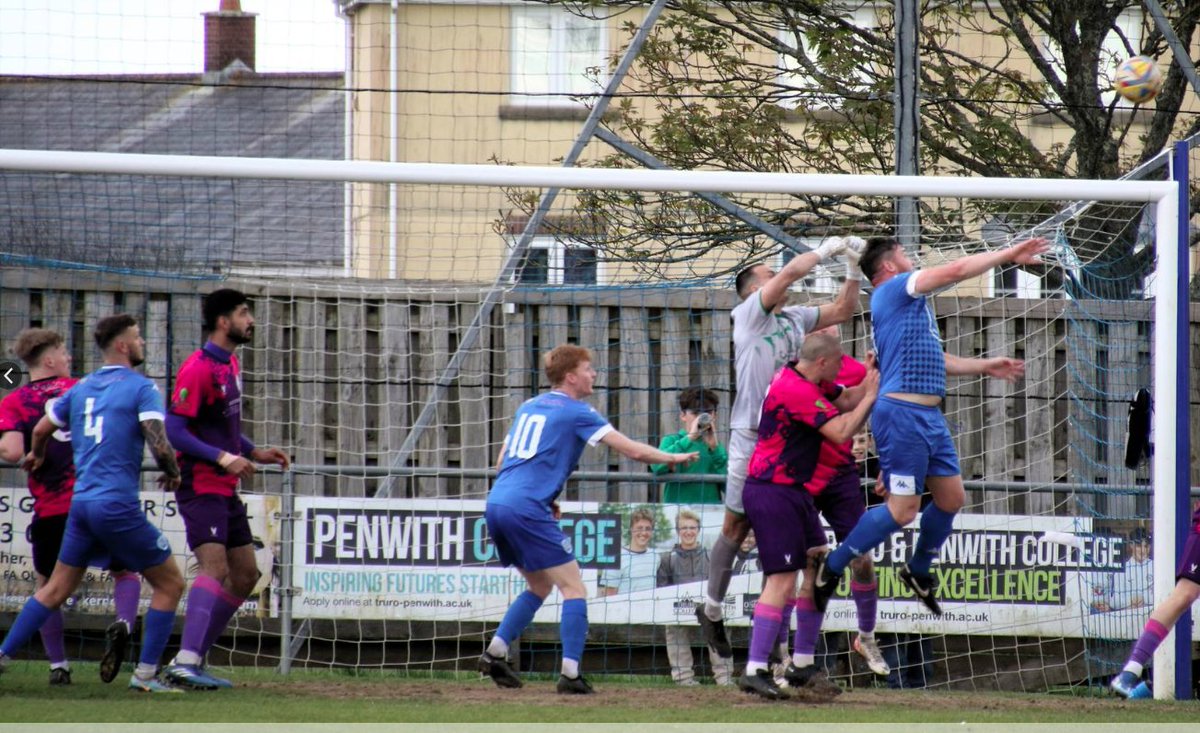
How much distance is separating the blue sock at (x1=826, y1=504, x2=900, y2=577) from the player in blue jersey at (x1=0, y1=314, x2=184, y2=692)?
3303 millimetres

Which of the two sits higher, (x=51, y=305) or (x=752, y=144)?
(x=752, y=144)

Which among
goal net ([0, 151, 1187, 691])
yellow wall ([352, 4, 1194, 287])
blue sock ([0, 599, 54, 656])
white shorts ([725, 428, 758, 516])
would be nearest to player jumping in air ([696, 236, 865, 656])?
white shorts ([725, 428, 758, 516])

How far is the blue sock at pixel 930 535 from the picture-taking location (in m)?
7.27

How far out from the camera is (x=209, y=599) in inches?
285

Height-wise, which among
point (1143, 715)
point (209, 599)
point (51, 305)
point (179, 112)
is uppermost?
point (179, 112)

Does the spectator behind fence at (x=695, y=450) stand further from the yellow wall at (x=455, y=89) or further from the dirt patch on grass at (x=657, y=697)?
the yellow wall at (x=455, y=89)

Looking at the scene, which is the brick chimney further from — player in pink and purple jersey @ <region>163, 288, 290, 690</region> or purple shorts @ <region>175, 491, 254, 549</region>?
purple shorts @ <region>175, 491, 254, 549</region>

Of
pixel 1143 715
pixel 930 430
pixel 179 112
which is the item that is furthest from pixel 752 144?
pixel 179 112

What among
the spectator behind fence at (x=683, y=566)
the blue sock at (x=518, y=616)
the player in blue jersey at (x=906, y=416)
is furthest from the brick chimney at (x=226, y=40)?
the player in blue jersey at (x=906, y=416)

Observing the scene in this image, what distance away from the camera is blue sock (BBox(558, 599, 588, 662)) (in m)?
7.06

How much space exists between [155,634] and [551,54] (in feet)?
37.4

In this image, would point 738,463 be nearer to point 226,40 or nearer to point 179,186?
point 179,186

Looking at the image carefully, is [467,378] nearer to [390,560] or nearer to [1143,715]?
[390,560]

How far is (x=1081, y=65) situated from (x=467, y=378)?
6.34m
